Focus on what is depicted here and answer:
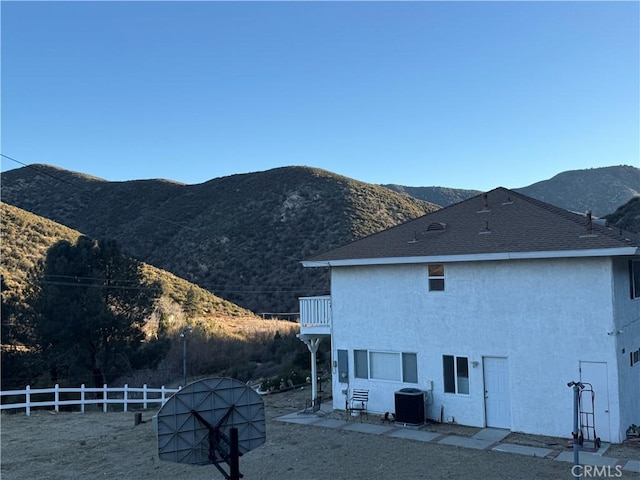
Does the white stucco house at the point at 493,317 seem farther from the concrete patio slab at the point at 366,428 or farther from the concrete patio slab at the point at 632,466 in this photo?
the concrete patio slab at the point at 632,466

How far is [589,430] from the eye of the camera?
42.1ft

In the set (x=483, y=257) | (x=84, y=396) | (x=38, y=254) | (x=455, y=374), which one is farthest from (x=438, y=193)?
(x=483, y=257)

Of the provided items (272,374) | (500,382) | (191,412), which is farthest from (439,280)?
(272,374)

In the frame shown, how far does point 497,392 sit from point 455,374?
1.23 m

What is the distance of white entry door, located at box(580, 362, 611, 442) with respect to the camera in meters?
12.7

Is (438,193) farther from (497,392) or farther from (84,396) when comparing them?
(497,392)

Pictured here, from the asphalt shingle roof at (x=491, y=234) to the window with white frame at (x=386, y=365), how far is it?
3.11m

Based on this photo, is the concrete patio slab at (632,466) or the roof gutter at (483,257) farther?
the roof gutter at (483,257)

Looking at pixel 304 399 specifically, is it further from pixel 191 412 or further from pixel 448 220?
pixel 191 412

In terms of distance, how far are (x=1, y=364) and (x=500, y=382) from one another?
21.5 metres

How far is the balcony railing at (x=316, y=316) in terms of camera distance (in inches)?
712

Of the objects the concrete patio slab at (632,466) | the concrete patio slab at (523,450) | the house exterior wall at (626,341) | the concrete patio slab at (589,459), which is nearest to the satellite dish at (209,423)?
the concrete patio slab at (523,450)

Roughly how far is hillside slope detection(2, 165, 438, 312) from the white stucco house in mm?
29459

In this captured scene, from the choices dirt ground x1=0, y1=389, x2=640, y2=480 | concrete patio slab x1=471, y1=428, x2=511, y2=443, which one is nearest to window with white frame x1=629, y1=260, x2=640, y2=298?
dirt ground x1=0, y1=389, x2=640, y2=480
